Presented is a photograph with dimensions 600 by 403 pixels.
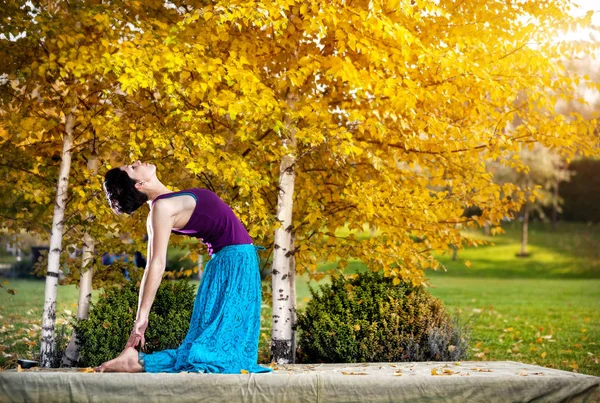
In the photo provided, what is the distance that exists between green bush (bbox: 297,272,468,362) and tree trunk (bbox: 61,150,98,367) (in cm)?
208

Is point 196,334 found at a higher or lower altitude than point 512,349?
higher

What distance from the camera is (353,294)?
22.7 ft

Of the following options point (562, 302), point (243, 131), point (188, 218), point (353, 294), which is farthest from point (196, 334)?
point (562, 302)

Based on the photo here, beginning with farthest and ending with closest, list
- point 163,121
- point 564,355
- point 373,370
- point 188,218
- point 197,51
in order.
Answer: point 564,355 < point 163,121 < point 197,51 < point 373,370 < point 188,218

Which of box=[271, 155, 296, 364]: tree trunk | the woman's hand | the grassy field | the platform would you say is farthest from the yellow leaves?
the grassy field

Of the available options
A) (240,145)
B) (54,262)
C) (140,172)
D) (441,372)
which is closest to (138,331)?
(140,172)

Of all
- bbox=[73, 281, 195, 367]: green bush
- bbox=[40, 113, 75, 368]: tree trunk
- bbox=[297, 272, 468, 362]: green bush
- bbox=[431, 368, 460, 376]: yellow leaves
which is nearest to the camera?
bbox=[431, 368, 460, 376]: yellow leaves

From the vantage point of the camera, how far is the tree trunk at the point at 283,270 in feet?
22.4

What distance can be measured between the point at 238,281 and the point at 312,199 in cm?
265

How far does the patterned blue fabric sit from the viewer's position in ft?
14.3

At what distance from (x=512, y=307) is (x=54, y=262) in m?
12.5

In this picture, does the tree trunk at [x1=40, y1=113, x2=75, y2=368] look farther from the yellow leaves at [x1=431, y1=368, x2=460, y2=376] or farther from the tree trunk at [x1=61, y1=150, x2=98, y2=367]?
the yellow leaves at [x1=431, y1=368, x2=460, y2=376]

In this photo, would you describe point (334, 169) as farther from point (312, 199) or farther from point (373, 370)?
point (373, 370)

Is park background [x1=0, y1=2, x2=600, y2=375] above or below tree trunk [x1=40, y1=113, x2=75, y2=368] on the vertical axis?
above
